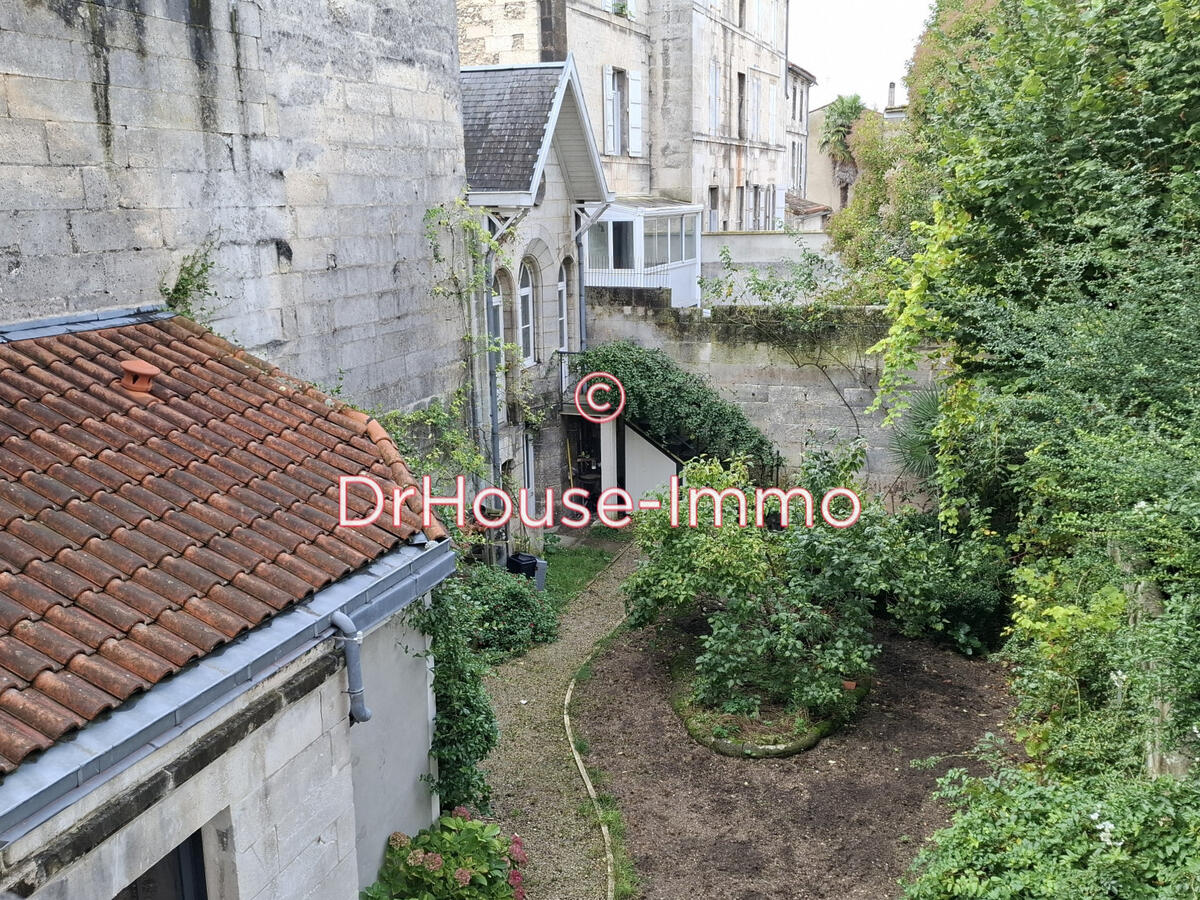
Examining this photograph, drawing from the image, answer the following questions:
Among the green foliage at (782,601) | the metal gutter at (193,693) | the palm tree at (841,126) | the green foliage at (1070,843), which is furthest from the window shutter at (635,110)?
the green foliage at (1070,843)

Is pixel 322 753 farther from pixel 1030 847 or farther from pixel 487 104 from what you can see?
pixel 487 104

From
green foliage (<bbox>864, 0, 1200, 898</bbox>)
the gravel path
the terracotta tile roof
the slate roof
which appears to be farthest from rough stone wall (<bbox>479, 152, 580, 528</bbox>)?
the terracotta tile roof

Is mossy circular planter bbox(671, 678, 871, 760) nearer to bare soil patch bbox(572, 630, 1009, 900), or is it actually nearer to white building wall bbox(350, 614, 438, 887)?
bare soil patch bbox(572, 630, 1009, 900)

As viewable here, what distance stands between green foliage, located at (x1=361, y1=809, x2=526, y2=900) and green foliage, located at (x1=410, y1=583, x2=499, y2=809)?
25 centimetres

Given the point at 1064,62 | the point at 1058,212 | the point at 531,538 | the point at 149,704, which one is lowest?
the point at 531,538

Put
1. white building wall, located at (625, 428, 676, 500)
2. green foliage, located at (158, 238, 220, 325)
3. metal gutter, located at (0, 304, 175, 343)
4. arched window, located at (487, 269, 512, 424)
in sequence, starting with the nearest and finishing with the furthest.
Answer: metal gutter, located at (0, 304, 175, 343)
green foliage, located at (158, 238, 220, 325)
arched window, located at (487, 269, 512, 424)
white building wall, located at (625, 428, 676, 500)

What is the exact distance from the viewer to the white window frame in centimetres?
1592

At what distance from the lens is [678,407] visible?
16250mm

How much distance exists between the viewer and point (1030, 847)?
221 inches

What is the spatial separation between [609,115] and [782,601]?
652 inches

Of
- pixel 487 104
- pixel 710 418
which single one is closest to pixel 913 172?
pixel 710 418

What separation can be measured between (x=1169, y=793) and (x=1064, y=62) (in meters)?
6.40

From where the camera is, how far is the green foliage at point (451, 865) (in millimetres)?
6473

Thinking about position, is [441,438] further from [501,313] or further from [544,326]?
[544,326]
